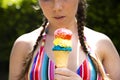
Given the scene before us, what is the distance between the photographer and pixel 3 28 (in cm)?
780

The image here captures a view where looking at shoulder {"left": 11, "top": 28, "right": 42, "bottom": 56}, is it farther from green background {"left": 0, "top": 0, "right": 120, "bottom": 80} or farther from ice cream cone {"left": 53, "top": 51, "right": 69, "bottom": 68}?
green background {"left": 0, "top": 0, "right": 120, "bottom": 80}

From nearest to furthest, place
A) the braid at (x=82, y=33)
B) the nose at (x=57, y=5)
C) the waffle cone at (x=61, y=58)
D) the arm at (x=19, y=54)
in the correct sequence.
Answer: the waffle cone at (x=61, y=58) < the nose at (x=57, y=5) < the braid at (x=82, y=33) < the arm at (x=19, y=54)

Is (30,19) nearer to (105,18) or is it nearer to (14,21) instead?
(14,21)

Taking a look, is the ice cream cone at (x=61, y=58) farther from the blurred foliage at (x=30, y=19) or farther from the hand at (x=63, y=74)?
the blurred foliage at (x=30, y=19)

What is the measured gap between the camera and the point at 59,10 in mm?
3305

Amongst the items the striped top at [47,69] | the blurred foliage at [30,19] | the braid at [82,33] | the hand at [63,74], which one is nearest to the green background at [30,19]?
the blurred foliage at [30,19]

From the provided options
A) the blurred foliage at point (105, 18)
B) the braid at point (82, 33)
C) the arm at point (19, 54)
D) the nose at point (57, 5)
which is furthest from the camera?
the blurred foliage at point (105, 18)

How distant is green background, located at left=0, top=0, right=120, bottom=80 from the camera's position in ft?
24.9

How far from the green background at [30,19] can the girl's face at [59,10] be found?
409 cm

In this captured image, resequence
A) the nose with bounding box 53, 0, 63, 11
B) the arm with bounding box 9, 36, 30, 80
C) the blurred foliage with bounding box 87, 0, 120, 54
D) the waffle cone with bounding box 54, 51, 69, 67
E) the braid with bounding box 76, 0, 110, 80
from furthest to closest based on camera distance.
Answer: the blurred foliage with bounding box 87, 0, 120, 54
the arm with bounding box 9, 36, 30, 80
the braid with bounding box 76, 0, 110, 80
the nose with bounding box 53, 0, 63, 11
the waffle cone with bounding box 54, 51, 69, 67

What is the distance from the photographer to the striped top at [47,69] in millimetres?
3373

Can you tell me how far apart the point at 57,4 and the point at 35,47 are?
0.41 m

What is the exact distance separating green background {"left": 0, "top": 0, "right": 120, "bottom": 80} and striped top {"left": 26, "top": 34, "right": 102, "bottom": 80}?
4051 millimetres

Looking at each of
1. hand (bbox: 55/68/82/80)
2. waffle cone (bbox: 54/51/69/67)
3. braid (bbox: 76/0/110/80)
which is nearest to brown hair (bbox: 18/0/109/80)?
braid (bbox: 76/0/110/80)
